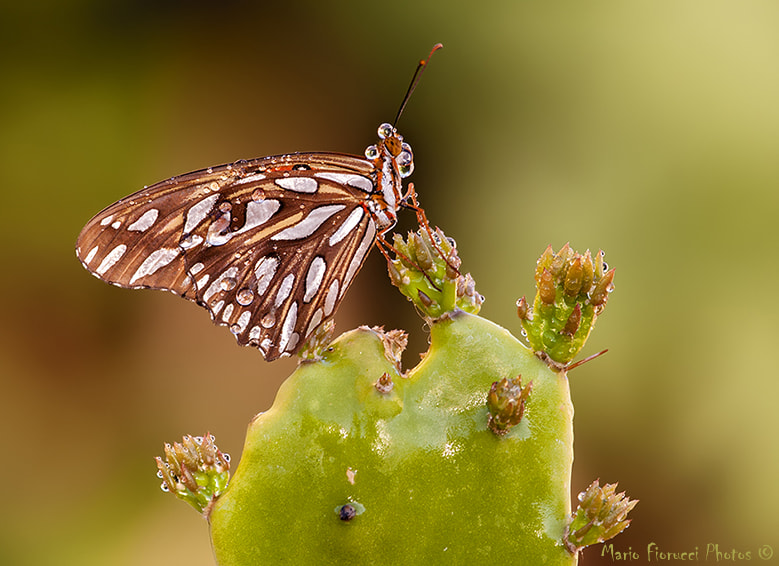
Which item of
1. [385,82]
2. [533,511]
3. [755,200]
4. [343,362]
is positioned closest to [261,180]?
[343,362]

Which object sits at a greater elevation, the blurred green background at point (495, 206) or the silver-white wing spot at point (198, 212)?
the blurred green background at point (495, 206)

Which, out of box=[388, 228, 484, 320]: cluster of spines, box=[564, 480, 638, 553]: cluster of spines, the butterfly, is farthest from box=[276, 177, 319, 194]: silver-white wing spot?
box=[564, 480, 638, 553]: cluster of spines

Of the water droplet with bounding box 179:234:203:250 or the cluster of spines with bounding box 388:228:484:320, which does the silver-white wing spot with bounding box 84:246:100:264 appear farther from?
the cluster of spines with bounding box 388:228:484:320

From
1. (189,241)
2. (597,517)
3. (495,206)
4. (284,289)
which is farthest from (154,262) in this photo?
(495,206)

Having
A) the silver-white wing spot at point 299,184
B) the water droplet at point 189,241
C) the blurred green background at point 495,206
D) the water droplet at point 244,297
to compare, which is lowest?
the water droplet at point 244,297

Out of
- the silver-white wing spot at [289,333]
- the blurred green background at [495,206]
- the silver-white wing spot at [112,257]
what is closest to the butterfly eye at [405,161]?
the silver-white wing spot at [289,333]

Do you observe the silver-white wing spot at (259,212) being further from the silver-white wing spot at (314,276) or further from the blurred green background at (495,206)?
the blurred green background at (495,206)

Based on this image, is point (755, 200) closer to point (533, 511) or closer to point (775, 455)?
point (775, 455)
